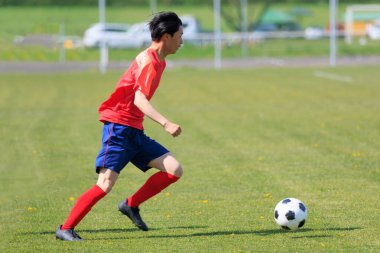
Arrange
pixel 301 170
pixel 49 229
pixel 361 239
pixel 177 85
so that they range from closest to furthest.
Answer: pixel 361 239 → pixel 49 229 → pixel 301 170 → pixel 177 85

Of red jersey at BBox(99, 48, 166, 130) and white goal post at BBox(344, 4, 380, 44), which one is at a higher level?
white goal post at BBox(344, 4, 380, 44)

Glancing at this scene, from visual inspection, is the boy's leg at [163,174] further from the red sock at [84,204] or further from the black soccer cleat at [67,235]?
the black soccer cleat at [67,235]

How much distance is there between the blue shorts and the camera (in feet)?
25.0

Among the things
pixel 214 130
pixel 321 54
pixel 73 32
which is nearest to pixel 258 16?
pixel 321 54

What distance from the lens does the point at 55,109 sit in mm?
21938

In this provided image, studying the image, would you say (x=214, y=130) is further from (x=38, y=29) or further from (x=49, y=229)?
(x=38, y=29)

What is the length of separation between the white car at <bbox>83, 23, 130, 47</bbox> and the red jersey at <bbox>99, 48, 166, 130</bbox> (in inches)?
1275

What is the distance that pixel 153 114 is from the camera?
7305mm

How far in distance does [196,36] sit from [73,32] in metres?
6.40

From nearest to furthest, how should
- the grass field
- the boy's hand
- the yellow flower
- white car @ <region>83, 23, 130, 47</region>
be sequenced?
the boy's hand, the grass field, the yellow flower, white car @ <region>83, 23, 130, 47</region>

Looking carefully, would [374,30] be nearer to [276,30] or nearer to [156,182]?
[276,30]

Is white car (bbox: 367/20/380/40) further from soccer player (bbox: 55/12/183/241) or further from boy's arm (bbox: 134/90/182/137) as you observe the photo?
boy's arm (bbox: 134/90/182/137)

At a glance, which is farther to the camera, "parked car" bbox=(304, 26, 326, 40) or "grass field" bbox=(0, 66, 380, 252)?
"parked car" bbox=(304, 26, 326, 40)

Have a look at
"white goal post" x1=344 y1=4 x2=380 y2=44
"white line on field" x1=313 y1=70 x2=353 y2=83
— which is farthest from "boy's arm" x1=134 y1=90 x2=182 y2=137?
"white goal post" x1=344 y1=4 x2=380 y2=44
